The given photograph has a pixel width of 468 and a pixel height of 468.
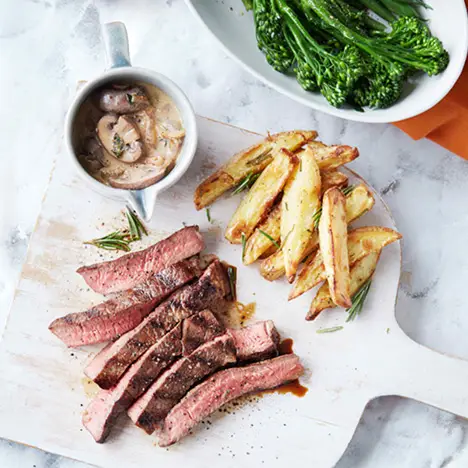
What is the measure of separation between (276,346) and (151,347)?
1.77ft

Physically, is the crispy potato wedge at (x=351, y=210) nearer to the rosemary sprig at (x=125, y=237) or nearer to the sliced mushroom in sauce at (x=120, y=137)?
the rosemary sprig at (x=125, y=237)

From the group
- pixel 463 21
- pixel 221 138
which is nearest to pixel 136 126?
pixel 221 138

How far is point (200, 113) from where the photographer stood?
3371 millimetres

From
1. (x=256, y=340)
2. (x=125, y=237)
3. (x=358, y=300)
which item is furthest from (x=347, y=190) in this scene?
(x=125, y=237)

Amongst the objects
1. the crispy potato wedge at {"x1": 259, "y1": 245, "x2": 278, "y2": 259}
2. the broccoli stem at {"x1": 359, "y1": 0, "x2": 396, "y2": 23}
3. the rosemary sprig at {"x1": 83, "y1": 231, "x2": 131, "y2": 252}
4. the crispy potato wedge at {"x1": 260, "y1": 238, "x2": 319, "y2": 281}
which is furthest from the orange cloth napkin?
the rosemary sprig at {"x1": 83, "y1": 231, "x2": 131, "y2": 252}

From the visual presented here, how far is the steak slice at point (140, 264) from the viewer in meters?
2.99

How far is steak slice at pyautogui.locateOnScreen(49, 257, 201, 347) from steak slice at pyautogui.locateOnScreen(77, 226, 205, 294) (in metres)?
0.03

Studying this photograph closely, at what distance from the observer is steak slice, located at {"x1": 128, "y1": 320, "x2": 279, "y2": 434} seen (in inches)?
116

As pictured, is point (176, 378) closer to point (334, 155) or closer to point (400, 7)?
point (334, 155)

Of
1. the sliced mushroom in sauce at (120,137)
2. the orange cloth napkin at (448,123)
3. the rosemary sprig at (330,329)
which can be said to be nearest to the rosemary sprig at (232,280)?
the rosemary sprig at (330,329)

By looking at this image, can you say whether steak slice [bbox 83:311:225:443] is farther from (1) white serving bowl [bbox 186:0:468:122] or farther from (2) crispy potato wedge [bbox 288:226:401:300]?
(1) white serving bowl [bbox 186:0:468:122]

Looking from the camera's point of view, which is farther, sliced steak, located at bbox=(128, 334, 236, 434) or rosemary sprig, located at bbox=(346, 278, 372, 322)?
rosemary sprig, located at bbox=(346, 278, 372, 322)

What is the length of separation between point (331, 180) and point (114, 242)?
99 centimetres

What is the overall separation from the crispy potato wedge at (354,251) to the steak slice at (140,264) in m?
0.46
